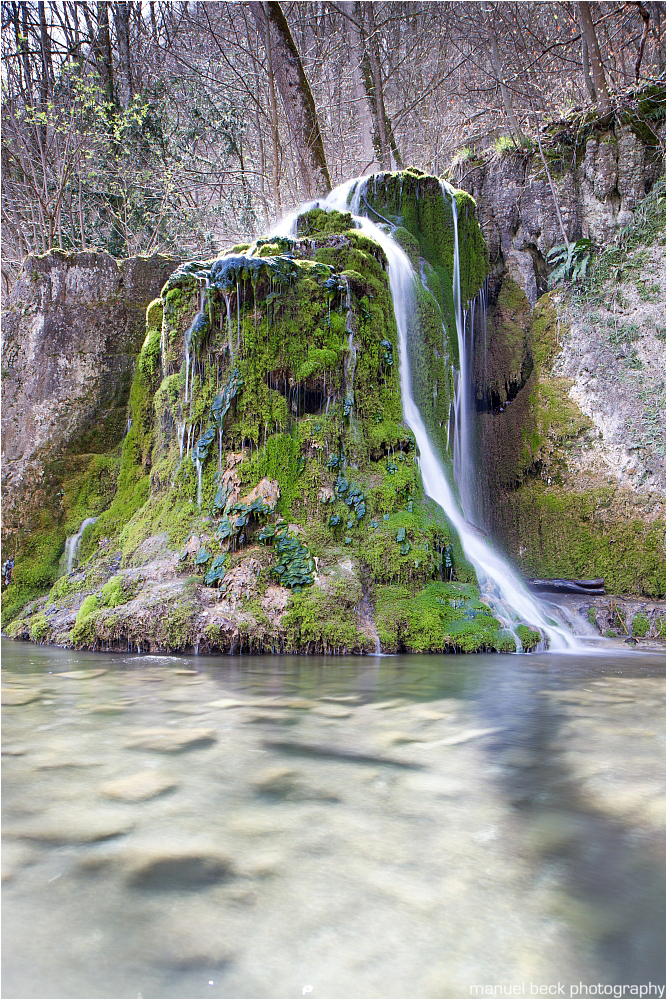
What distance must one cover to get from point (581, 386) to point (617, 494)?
1805mm

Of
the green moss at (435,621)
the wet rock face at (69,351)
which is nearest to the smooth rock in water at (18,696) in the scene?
the green moss at (435,621)

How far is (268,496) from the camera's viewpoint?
6.28 meters

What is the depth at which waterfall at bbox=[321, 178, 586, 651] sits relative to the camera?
625 cm

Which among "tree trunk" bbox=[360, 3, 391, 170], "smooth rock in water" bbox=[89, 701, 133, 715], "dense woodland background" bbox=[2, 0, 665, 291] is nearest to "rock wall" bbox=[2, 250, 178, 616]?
"dense woodland background" bbox=[2, 0, 665, 291]

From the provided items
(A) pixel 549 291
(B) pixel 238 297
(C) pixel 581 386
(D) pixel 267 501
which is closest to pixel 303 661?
(D) pixel 267 501

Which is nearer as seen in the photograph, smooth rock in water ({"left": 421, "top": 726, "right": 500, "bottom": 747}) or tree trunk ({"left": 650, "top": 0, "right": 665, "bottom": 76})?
smooth rock in water ({"left": 421, "top": 726, "right": 500, "bottom": 747})

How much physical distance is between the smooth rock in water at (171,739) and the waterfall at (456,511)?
3693 mm

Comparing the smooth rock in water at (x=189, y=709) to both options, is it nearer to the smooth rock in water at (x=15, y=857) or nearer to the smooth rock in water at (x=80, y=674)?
the smooth rock in water at (x=80, y=674)

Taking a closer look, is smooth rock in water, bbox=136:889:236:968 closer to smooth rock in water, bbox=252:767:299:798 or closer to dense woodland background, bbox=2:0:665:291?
smooth rock in water, bbox=252:767:299:798

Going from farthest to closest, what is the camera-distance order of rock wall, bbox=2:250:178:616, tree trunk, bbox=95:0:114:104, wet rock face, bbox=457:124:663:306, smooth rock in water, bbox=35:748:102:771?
tree trunk, bbox=95:0:114:104, wet rock face, bbox=457:124:663:306, rock wall, bbox=2:250:178:616, smooth rock in water, bbox=35:748:102:771

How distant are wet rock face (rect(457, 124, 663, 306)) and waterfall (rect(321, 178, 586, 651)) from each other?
221 centimetres

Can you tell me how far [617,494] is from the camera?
27.9ft

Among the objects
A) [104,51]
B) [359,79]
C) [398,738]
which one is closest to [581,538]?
[398,738]

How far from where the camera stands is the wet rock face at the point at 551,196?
958 cm
